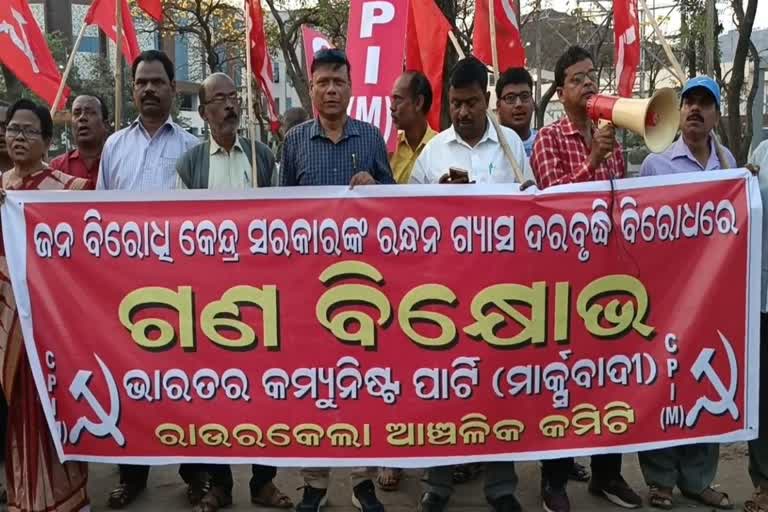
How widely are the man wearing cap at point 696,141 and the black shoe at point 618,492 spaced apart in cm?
136

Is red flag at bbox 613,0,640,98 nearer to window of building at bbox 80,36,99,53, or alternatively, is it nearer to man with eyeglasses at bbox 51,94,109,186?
man with eyeglasses at bbox 51,94,109,186

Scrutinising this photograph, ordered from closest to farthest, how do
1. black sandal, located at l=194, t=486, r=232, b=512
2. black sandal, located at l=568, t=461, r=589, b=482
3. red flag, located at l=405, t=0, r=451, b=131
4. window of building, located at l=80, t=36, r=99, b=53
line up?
black sandal, located at l=194, t=486, r=232, b=512 < black sandal, located at l=568, t=461, r=589, b=482 < red flag, located at l=405, t=0, r=451, b=131 < window of building, located at l=80, t=36, r=99, b=53

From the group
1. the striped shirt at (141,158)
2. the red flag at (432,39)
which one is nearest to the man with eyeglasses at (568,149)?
the striped shirt at (141,158)

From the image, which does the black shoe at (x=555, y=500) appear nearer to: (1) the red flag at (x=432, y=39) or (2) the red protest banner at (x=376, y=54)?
(2) the red protest banner at (x=376, y=54)

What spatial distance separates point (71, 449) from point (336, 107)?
171cm

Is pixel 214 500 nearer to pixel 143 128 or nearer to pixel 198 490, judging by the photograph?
pixel 198 490

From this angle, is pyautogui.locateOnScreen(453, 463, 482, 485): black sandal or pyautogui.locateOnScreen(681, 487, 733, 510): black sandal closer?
pyautogui.locateOnScreen(681, 487, 733, 510): black sandal

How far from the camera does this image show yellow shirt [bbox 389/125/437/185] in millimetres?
4383

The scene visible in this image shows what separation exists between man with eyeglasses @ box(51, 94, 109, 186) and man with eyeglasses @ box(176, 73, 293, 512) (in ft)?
2.69

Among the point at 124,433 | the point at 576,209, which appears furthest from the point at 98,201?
the point at 576,209

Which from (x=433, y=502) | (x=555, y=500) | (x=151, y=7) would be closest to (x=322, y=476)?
(x=433, y=502)

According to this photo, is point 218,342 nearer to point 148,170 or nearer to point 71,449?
point 71,449

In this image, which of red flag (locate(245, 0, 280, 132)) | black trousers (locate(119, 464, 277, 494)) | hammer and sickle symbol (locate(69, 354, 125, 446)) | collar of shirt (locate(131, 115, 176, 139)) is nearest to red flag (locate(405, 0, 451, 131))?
red flag (locate(245, 0, 280, 132))

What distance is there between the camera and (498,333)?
10.6ft
